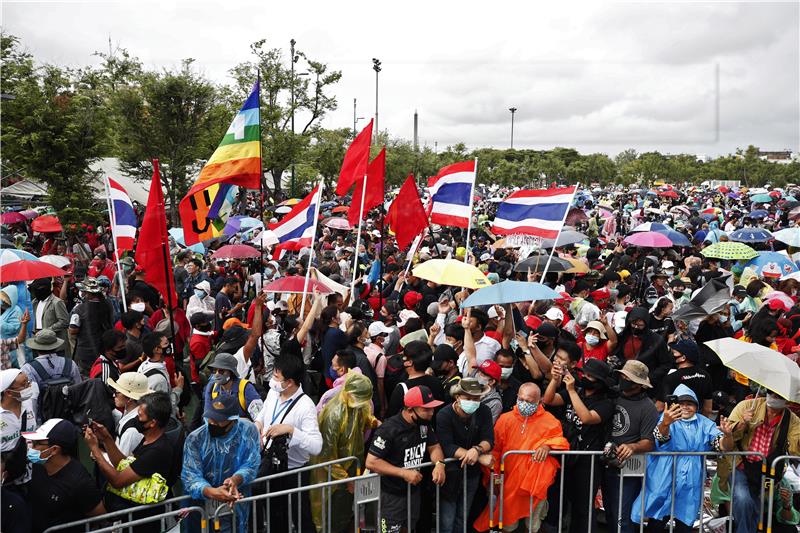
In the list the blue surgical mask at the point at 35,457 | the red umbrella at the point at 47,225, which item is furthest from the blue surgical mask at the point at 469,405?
the red umbrella at the point at 47,225

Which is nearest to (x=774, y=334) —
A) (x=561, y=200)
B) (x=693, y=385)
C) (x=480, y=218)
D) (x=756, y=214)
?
(x=693, y=385)

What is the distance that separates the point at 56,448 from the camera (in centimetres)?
387

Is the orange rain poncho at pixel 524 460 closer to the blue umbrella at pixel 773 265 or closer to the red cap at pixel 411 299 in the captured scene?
the red cap at pixel 411 299

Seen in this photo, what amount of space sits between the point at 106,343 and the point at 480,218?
17595mm

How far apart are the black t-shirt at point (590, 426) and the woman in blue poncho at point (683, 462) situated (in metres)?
0.36

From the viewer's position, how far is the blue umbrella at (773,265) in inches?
427

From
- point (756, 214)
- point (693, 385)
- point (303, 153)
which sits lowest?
point (693, 385)

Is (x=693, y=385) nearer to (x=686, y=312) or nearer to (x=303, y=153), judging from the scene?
(x=686, y=312)

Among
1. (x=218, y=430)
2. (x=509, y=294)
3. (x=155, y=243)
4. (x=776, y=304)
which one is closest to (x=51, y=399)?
(x=155, y=243)

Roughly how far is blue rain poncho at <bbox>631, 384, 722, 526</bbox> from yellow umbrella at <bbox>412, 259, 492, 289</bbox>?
246 cm

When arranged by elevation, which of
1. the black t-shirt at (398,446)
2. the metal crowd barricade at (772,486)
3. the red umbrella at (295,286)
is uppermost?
the red umbrella at (295,286)

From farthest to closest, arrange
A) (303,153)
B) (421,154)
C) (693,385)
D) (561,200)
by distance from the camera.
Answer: (421,154)
(303,153)
(561,200)
(693,385)

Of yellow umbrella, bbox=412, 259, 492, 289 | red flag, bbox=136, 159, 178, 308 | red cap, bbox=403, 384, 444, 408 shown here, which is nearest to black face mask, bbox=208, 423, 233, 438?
red cap, bbox=403, 384, 444, 408

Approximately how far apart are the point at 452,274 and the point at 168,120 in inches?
704
